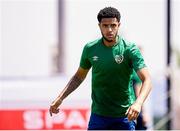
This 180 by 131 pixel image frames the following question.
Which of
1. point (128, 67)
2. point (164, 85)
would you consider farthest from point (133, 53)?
point (164, 85)

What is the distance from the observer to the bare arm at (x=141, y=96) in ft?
24.4

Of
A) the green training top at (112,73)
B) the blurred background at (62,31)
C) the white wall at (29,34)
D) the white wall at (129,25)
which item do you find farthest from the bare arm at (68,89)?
the white wall at (129,25)

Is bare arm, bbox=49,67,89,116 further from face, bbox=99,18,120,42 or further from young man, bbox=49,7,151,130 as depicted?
face, bbox=99,18,120,42

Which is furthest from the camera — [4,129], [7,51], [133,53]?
[7,51]

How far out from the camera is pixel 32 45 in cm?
2264

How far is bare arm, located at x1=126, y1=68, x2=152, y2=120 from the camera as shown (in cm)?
743

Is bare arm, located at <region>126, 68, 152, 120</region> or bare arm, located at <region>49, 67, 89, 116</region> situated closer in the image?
bare arm, located at <region>126, 68, 152, 120</region>

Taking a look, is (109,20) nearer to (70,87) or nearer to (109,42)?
(109,42)

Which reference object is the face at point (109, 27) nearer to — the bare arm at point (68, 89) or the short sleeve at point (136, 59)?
the short sleeve at point (136, 59)

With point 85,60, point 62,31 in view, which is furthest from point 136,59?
point 62,31

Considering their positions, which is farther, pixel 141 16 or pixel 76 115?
pixel 141 16

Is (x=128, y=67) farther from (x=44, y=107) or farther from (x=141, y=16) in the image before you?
(x=141, y=16)

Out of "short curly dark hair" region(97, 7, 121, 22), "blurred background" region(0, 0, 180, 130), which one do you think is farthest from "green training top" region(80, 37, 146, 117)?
"blurred background" region(0, 0, 180, 130)

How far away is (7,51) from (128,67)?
1407cm
